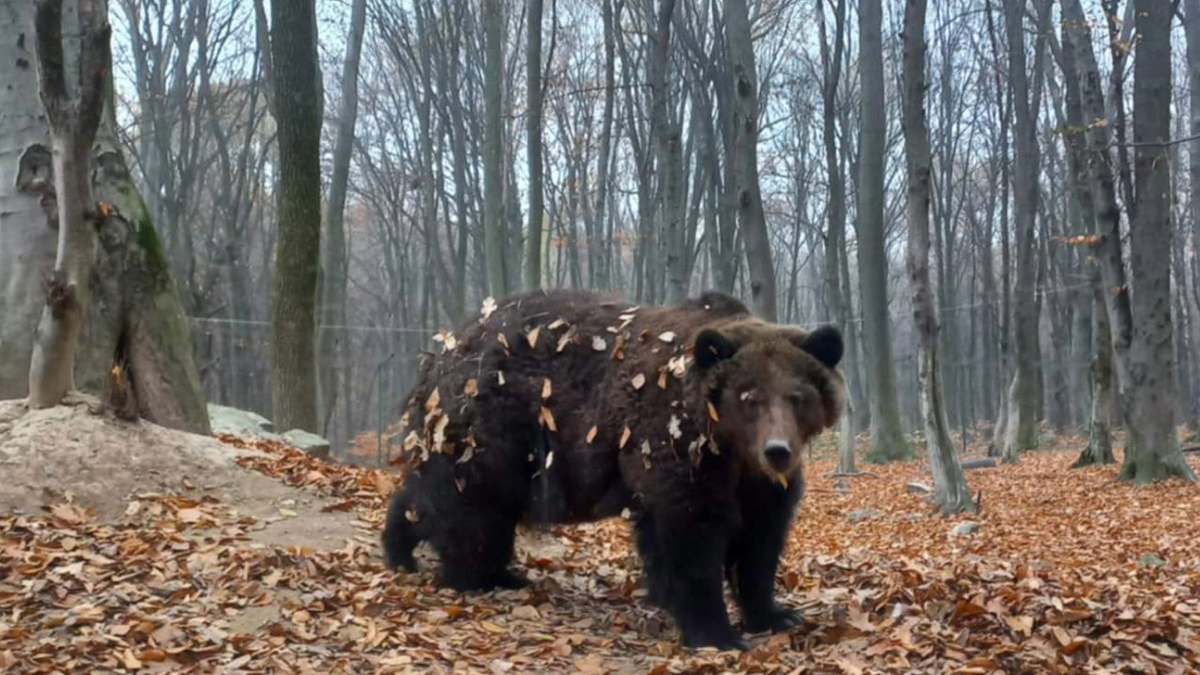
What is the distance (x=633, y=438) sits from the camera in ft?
18.1

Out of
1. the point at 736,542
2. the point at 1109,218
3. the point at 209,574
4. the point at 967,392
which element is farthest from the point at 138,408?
the point at 967,392

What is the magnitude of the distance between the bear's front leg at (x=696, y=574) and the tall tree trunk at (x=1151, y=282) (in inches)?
438

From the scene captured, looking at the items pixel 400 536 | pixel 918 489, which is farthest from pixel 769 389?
pixel 918 489

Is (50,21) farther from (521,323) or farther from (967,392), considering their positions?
(967,392)

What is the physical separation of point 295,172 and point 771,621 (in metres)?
7.48

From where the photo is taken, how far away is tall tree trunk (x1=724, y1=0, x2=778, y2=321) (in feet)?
41.0

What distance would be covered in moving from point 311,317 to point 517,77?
81.5 ft

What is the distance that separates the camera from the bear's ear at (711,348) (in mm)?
5324

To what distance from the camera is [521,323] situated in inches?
246

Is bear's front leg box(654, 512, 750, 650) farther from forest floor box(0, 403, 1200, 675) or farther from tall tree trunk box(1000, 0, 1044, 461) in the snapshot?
tall tree trunk box(1000, 0, 1044, 461)

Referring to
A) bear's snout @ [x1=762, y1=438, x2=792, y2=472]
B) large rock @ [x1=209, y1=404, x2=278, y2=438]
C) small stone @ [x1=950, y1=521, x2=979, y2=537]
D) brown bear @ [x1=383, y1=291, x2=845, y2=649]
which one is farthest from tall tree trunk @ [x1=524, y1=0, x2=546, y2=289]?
bear's snout @ [x1=762, y1=438, x2=792, y2=472]

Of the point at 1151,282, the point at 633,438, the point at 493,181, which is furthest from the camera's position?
the point at 493,181

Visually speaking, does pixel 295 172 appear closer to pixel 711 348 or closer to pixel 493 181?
pixel 711 348

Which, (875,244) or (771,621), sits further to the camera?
(875,244)
